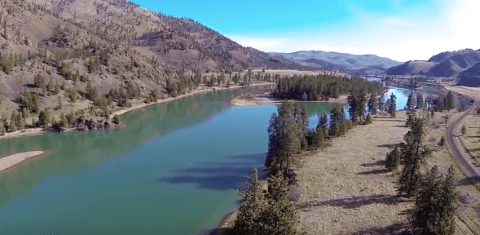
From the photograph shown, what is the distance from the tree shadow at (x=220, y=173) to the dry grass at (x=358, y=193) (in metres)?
10.8

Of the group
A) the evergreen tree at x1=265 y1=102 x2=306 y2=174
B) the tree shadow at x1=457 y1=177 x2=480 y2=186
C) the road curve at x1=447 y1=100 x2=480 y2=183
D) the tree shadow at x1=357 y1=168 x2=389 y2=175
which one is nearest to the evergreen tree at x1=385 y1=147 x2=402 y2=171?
the tree shadow at x1=357 y1=168 x2=389 y2=175

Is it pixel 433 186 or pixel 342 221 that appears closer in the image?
pixel 433 186

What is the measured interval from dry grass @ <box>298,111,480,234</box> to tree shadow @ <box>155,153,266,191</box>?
10.8 metres

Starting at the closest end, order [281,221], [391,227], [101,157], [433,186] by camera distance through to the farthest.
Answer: [281,221], [433,186], [391,227], [101,157]

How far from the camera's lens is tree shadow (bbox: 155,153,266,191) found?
62.3 meters

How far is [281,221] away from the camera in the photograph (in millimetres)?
32469

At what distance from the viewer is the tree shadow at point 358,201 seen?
5025 cm

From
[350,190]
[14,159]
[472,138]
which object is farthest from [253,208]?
[472,138]

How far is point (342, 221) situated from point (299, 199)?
9322mm

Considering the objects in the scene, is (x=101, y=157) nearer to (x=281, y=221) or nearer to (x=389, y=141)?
(x=281, y=221)

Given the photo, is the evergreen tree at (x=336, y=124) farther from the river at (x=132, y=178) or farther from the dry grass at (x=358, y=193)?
the river at (x=132, y=178)

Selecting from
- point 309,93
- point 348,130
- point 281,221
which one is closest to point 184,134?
point 348,130

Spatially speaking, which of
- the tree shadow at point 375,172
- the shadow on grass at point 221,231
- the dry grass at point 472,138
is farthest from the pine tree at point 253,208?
the dry grass at point 472,138

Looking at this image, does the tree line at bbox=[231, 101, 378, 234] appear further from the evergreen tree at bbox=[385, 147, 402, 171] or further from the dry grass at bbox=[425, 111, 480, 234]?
the dry grass at bbox=[425, 111, 480, 234]
